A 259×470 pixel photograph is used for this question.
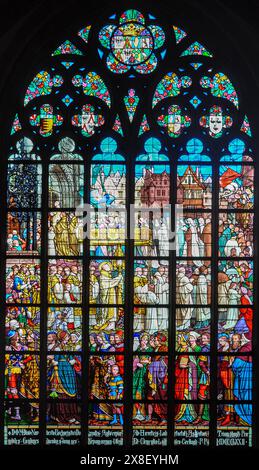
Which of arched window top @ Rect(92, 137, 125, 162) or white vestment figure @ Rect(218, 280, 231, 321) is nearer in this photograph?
white vestment figure @ Rect(218, 280, 231, 321)

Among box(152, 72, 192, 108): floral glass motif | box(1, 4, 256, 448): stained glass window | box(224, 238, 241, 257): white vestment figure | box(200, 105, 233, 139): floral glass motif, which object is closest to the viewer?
box(1, 4, 256, 448): stained glass window

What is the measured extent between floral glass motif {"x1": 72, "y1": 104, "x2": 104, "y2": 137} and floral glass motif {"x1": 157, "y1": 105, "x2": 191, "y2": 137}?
0.75 metres

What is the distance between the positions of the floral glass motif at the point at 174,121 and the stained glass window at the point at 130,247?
0.06 feet

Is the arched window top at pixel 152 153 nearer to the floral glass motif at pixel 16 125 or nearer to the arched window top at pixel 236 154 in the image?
the arched window top at pixel 236 154

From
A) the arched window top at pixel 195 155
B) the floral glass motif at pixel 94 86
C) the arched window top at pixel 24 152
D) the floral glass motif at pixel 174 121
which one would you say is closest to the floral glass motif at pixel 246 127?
the arched window top at pixel 195 155

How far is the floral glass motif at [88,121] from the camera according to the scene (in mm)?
10562

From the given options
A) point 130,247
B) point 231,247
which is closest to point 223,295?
point 231,247

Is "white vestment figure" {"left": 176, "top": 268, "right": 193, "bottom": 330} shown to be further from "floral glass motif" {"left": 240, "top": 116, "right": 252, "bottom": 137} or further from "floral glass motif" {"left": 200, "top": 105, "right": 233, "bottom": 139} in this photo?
"floral glass motif" {"left": 240, "top": 116, "right": 252, "bottom": 137}

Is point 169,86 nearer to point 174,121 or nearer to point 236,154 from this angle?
point 174,121

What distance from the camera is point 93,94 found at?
34.9 ft

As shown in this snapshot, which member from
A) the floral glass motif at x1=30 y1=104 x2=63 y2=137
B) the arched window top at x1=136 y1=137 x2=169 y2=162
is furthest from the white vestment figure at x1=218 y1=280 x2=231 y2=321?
the floral glass motif at x1=30 y1=104 x2=63 y2=137

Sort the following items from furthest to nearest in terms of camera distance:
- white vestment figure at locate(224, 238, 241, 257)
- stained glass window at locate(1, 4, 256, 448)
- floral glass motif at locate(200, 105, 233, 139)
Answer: floral glass motif at locate(200, 105, 233, 139) → white vestment figure at locate(224, 238, 241, 257) → stained glass window at locate(1, 4, 256, 448)

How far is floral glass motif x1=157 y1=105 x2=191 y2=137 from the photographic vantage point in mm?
10562
